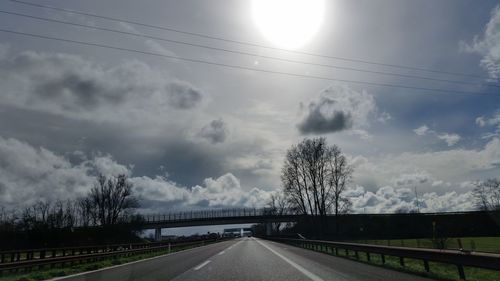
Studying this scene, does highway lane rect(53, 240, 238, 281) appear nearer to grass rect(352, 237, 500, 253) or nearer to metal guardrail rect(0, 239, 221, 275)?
metal guardrail rect(0, 239, 221, 275)

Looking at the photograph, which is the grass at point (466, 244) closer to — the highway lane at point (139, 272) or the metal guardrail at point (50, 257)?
the highway lane at point (139, 272)

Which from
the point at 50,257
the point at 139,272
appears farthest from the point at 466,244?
the point at 50,257

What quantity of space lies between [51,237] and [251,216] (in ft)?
193

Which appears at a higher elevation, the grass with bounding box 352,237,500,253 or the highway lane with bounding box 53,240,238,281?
the highway lane with bounding box 53,240,238,281

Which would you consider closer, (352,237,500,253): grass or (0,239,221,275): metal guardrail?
(0,239,221,275): metal guardrail

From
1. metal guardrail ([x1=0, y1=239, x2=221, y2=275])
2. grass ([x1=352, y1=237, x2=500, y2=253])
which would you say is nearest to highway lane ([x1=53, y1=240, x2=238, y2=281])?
metal guardrail ([x1=0, y1=239, x2=221, y2=275])

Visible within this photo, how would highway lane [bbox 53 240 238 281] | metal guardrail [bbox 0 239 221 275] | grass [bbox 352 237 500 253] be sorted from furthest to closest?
1. grass [bbox 352 237 500 253]
2. metal guardrail [bbox 0 239 221 275]
3. highway lane [bbox 53 240 238 281]

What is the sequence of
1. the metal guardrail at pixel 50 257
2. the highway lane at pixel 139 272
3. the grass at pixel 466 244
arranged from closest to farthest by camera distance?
the highway lane at pixel 139 272 < the metal guardrail at pixel 50 257 < the grass at pixel 466 244

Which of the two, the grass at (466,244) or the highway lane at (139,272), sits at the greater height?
the highway lane at (139,272)

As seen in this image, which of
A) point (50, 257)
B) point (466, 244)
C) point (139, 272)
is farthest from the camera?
point (466, 244)

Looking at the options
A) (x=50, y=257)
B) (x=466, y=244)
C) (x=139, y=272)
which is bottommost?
(x=466, y=244)

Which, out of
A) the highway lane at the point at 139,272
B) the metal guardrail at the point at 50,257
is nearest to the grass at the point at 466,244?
the highway lane at the point at 139,272

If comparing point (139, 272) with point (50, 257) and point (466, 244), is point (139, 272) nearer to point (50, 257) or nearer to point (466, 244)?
point (50, 257)

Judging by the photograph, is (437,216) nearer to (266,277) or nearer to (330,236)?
(330,236)
